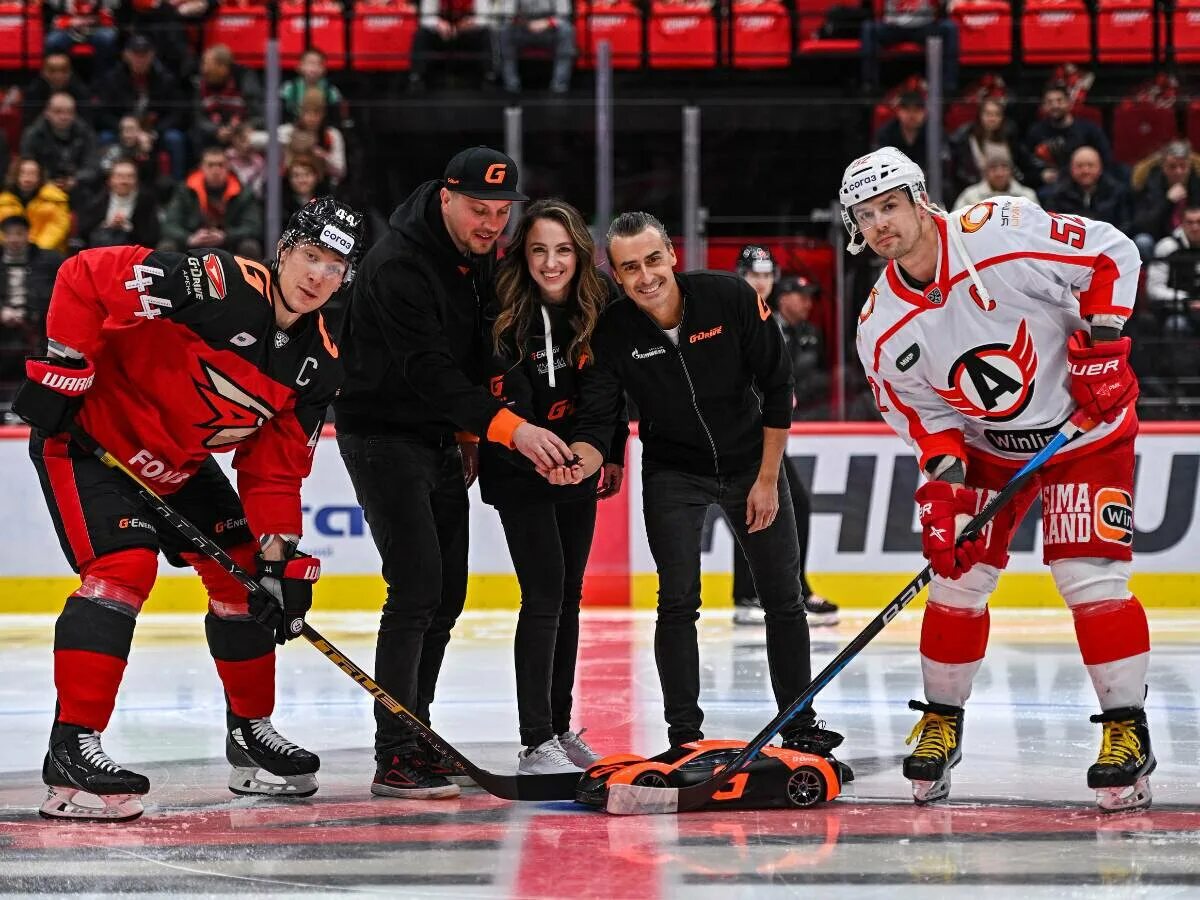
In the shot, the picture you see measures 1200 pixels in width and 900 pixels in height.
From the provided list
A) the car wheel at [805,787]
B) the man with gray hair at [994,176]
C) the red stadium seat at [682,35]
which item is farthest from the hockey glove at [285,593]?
the red stadium seat at [682,35]

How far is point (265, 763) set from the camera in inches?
150

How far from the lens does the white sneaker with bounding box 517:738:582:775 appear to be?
3.81 meters

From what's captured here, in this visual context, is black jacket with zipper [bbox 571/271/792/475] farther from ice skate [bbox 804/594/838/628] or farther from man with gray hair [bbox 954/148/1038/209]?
man with gray hair [bbox 954/148/1038/209]

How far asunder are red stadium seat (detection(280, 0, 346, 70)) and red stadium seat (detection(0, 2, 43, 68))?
1393 millimetres

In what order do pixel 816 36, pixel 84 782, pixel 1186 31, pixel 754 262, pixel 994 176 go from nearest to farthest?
pixel 84 782, pixel 754 262, pixel 994 176, pixel 1186 31, pixel 816 36

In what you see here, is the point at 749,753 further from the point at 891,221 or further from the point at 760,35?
the point at 760,35

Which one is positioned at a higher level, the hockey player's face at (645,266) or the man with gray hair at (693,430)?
the hockey player's face at (645,266)

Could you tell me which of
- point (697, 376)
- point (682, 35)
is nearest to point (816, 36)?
point (682, 35)

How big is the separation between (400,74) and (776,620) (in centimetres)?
598

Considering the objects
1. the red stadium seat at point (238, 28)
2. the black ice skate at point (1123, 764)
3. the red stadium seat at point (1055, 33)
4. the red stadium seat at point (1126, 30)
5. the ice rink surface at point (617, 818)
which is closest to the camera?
the ice rink surface at point (617, 818)

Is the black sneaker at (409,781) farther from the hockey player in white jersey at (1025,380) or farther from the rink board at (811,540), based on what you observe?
the rink board at (811,540)

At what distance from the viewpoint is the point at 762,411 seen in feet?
13.2

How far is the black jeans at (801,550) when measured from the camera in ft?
21.8

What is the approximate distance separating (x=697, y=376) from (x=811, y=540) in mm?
3460
